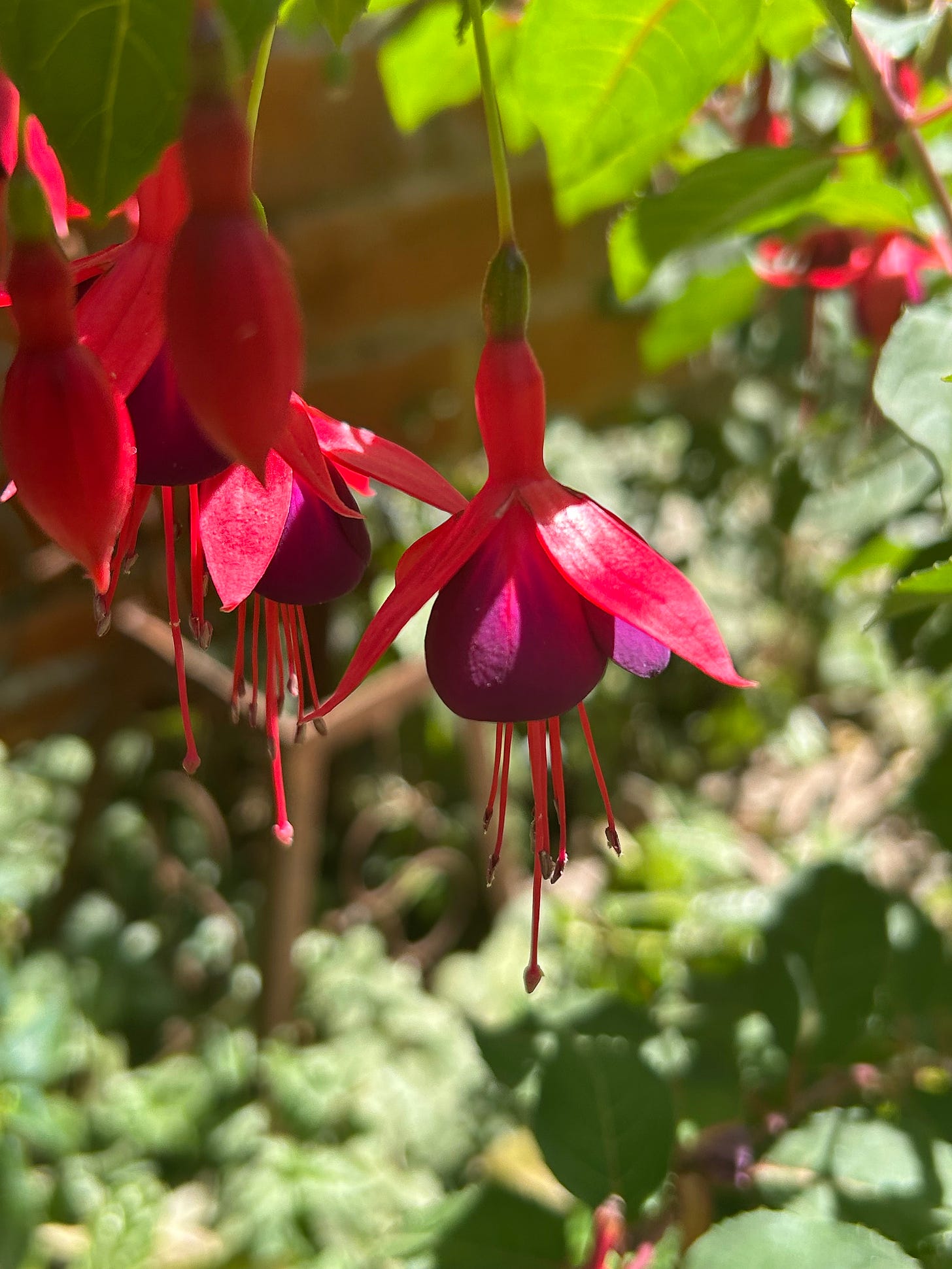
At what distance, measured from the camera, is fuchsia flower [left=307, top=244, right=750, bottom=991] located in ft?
1.08

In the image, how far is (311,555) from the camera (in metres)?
0.35

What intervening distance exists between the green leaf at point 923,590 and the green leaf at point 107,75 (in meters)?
0.32

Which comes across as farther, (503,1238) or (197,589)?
(503,1238)

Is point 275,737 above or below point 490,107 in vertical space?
below

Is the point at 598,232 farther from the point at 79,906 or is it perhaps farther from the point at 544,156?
the point at 79,906

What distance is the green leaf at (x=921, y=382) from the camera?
521 millimetres

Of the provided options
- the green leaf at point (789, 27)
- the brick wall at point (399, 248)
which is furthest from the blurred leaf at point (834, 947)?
the brick wall at point (399, 248)

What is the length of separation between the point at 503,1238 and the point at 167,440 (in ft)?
1.53

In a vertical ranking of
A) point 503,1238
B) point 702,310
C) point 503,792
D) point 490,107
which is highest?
point 490,107

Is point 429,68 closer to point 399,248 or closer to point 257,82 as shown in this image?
point 257,82

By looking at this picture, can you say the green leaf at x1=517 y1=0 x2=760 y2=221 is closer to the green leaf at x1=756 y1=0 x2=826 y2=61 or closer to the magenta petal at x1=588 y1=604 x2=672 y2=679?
the green leaf at x1=756 y1=0 x2=826 y2=61

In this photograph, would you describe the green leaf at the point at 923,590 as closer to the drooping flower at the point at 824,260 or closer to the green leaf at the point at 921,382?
the green leaf at the point at 921,382

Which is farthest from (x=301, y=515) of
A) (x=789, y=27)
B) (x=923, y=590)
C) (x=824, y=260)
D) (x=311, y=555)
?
(x=824, y=260)

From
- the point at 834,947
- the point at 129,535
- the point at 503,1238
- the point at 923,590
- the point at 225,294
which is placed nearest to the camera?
the point at 225,294
